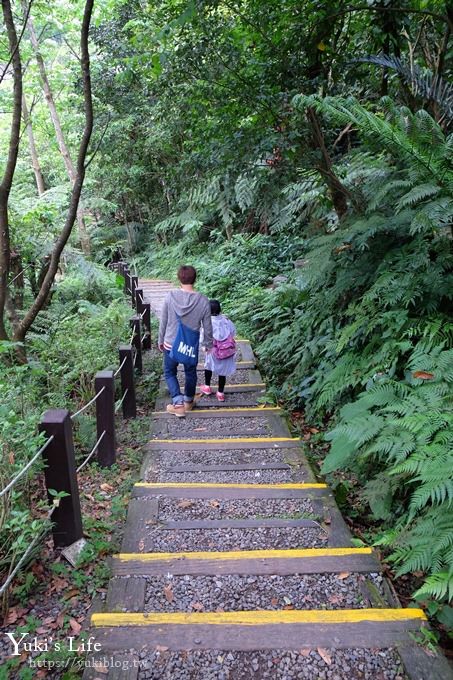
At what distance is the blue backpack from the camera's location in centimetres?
473

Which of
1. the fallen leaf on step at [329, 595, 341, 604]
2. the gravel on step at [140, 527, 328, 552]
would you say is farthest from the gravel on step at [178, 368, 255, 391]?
the fallen leaf on step at [329, 595, 341, 604]

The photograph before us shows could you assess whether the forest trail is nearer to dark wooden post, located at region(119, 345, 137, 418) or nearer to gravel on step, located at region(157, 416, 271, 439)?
gravel on step, located at region(157, 416, 271, 439)

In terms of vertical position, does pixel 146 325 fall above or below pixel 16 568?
below

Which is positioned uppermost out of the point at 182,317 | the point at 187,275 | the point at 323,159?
the point at 323,159

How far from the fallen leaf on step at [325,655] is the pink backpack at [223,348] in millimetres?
3659

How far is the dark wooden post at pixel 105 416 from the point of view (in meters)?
3.63

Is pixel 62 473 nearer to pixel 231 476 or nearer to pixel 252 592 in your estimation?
pixel 252 592

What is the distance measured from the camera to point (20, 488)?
2801 mm

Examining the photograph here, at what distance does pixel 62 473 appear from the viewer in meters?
2.50

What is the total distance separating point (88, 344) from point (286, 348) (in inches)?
98.4

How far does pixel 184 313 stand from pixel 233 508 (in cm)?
219

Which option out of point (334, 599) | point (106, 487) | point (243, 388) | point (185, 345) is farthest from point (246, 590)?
point (243, 388)

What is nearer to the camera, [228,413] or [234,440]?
[234,440]

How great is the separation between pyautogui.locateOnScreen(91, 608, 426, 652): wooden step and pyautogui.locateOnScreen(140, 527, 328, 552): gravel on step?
63 centimetres
